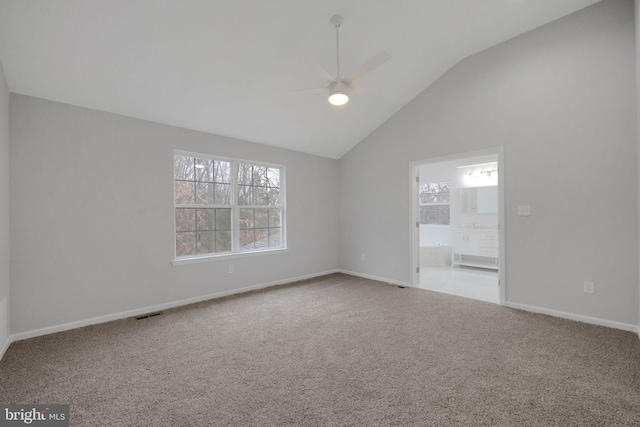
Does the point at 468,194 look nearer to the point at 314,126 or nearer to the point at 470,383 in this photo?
the point at 314,126

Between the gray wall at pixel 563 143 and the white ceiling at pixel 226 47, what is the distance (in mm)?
330

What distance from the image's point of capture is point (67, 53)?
2.63 metres

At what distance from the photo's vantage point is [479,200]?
6602 mm

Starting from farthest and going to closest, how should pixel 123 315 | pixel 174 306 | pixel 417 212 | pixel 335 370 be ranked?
pixel 417 212
pixel 174 306
pixel 123 315
pixel 335 370

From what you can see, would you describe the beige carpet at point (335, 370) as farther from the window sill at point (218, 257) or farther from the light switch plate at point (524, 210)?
the light switch plate at point (524, 210)

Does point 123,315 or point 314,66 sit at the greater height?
point 314,66

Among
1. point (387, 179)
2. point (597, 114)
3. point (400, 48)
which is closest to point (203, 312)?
point (387, 179)

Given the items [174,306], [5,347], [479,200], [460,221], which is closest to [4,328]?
[5,347]

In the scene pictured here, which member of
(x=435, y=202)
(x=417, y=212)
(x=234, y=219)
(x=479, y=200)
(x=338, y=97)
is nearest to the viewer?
(x=338, y=97)

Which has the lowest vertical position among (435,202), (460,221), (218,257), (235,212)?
(218,257)

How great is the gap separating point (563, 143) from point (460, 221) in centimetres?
374

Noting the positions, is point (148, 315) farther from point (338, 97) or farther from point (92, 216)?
point (338, 97)

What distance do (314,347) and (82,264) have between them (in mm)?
2753

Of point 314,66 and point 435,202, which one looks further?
point 435,202
